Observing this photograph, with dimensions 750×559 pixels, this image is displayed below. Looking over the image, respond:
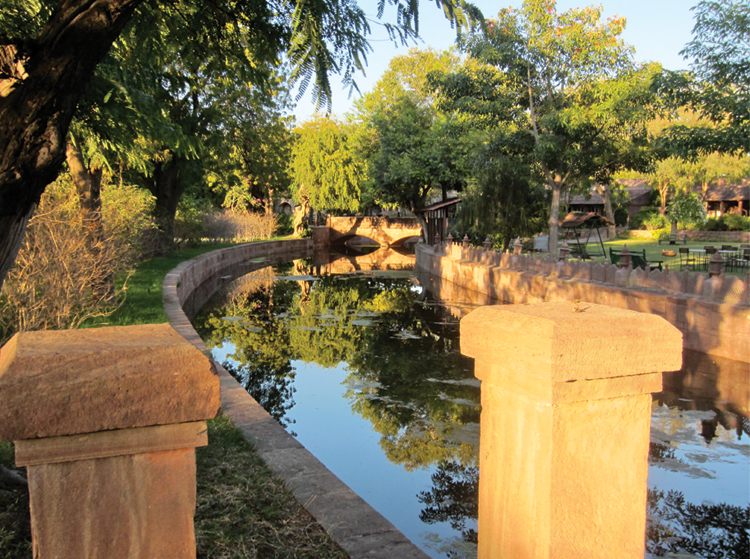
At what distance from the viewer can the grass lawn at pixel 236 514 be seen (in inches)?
124

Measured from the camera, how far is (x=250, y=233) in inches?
1515

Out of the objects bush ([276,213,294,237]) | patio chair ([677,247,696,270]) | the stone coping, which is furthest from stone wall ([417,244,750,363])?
bush ([276,213,294,237])

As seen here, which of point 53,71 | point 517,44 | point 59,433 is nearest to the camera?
point 59,433

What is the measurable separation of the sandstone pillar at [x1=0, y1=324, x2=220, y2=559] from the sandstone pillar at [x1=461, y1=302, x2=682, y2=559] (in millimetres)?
1007

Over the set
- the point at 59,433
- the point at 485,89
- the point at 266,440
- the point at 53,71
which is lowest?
the point at 266,440

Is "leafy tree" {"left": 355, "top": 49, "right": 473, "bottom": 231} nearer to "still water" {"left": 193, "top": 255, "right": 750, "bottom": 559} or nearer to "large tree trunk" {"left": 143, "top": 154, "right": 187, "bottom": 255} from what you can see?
"large tree trunk" {"left": 143, "top": 154, "right": 187, "bottom": 255}

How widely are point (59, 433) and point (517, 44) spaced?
19.4 meters

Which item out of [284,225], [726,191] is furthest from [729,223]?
[284,225]

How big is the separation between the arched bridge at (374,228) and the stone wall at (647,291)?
2762 centimetres

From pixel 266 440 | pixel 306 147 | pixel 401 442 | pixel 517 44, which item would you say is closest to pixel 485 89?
pixel 517 44

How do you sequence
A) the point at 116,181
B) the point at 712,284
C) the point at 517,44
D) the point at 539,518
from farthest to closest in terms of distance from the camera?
the point at 116,181 < the point at 517,44 < the point at 712,284 < the point at 539,518

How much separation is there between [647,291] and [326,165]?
3321 cm

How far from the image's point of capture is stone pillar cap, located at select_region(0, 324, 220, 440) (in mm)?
1563

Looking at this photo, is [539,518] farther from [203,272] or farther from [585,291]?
[203,272]
